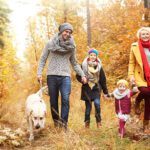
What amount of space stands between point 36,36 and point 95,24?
7221mm

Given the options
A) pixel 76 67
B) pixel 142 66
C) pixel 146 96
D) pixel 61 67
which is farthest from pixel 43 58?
pixel 146 96

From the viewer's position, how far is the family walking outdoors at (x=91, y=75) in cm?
412

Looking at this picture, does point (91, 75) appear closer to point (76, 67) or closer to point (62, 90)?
point (76, 67)

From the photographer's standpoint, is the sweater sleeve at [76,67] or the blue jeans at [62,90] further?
the sweater sleeve at [76,67]

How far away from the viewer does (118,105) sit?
14.1 feet

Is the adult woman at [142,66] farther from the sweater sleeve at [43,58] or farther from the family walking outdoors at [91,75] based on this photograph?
the sweater sleeve at [43,58]

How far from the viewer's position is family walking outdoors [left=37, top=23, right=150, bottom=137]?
4121 millimetres

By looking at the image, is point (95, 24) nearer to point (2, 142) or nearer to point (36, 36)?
point (36, 36)

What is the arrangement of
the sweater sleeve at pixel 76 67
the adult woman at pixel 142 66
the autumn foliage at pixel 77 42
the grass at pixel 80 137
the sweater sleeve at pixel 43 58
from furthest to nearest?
the autumn foliage at pixel 77 42 < the sweater sleeve at pixel 76 67 < the sweater sleeve at pixel 43 58 < the adult woman at pixel 142 66 < the grass at pixel 80 137

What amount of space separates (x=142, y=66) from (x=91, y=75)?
123 cm

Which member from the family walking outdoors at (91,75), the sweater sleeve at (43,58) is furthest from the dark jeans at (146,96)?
the sweater sleeve at (43,58)

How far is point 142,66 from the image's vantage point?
404cm

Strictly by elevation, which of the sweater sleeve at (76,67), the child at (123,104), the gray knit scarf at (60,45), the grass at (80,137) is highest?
the gray knit scarf at (60,45)

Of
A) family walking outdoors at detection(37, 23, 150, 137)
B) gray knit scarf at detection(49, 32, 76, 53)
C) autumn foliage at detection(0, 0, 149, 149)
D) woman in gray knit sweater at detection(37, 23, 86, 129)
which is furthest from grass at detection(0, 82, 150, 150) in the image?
gray knit scarf at detection(49, 32, 76, 53)
